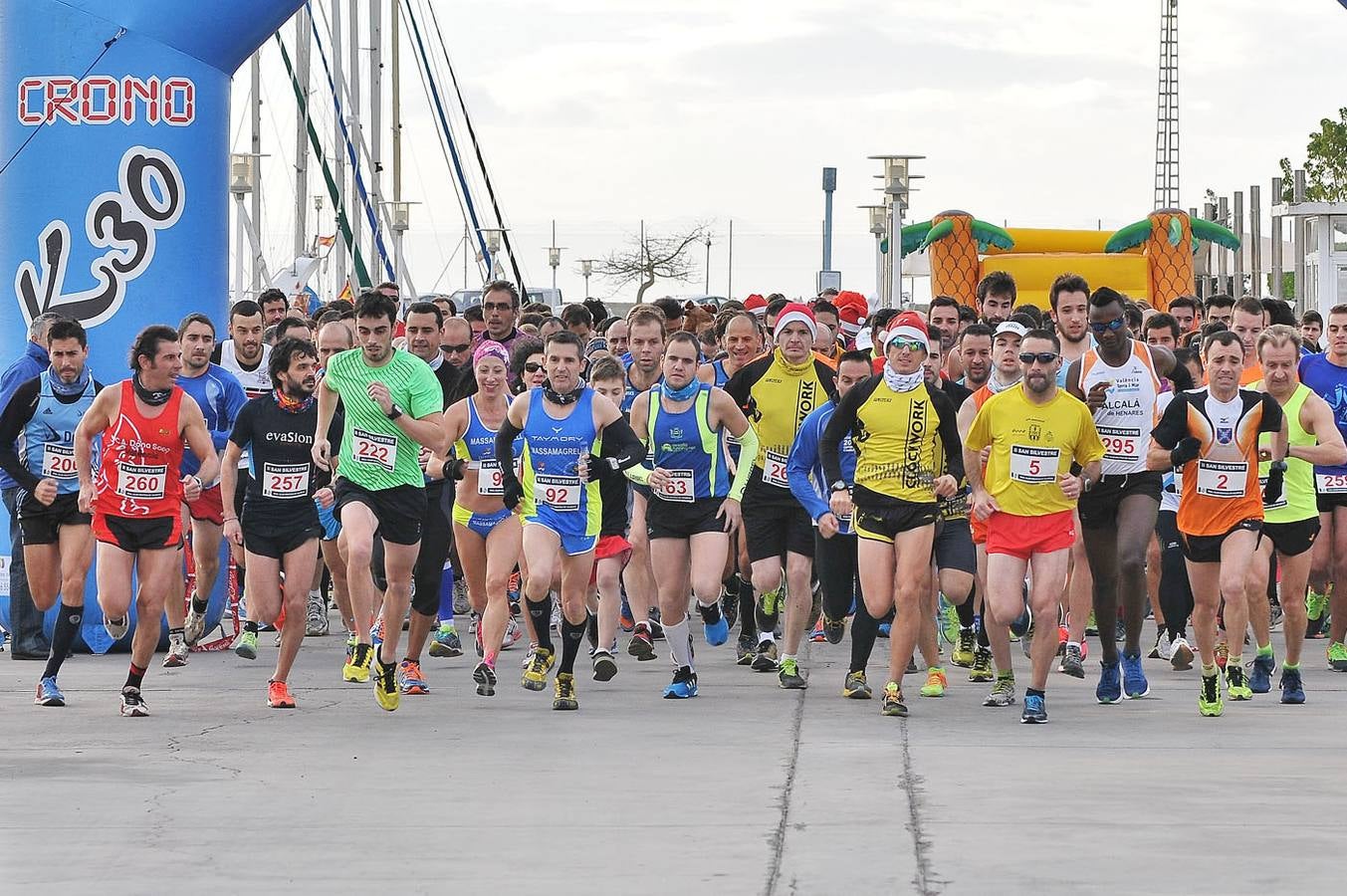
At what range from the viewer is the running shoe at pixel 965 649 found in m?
12.2

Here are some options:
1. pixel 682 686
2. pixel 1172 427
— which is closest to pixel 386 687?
pixel 682 686

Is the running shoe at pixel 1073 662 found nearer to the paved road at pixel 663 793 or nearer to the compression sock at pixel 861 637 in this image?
the paved road at pixel 663 793

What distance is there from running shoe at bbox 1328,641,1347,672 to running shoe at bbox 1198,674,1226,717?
2.21 m

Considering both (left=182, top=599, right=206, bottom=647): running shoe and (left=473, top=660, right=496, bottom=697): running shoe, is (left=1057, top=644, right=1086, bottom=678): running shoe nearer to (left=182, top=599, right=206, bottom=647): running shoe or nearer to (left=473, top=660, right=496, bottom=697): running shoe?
(left=473, top=660, right=496, bottom=697): running shoe

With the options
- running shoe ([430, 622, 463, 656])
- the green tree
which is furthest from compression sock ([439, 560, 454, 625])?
the green tree

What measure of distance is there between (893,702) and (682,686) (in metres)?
1.27

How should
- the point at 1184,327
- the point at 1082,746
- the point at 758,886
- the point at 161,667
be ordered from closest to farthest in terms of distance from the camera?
the point at 758,886
the point at 1082,746
the point at 161,667
the point at 1184,327

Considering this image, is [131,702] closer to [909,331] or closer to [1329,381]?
[909,331]

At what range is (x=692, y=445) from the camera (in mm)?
11188

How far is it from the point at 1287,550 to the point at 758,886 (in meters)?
5.54

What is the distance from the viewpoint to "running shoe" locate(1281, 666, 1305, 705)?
1072 cm

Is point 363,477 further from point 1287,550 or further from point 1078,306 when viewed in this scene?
point 1287,550

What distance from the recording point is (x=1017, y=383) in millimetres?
10258

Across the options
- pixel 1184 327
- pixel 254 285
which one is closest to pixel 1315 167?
pixel 254 285
